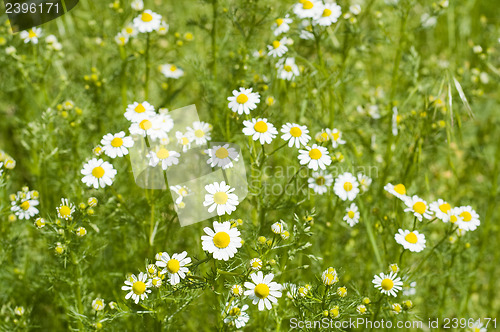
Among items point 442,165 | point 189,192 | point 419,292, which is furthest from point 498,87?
point 189,192

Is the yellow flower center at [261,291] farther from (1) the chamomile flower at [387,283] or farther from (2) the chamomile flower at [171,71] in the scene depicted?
(2) the chamomile flower at [171,71]

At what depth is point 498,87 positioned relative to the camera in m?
4.06

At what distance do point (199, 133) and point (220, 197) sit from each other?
0.55m

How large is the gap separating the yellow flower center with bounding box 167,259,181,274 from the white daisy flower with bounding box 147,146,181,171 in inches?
19.9

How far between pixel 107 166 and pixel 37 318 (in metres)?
1.18

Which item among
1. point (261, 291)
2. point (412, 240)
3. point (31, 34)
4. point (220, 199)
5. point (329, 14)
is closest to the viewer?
point (261, 291)

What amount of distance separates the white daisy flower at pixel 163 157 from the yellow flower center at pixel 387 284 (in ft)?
3.58

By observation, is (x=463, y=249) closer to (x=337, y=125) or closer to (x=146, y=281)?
(x=337, y=125)

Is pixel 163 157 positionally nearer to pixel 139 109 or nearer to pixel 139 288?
pixel 139 109

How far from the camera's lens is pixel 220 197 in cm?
205

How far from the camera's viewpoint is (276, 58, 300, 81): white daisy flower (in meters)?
2.75

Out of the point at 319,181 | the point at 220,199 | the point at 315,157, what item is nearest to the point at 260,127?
the point at 315,157

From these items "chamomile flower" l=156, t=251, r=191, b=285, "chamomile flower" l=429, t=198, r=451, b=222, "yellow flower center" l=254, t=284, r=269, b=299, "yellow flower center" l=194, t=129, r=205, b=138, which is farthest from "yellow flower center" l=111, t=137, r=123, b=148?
"chamomile flower" l=429, t=198, r=451, b=222

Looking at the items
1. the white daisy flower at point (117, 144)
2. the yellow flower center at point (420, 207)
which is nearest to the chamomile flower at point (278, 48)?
the white daisy flower at point (117, 144)
